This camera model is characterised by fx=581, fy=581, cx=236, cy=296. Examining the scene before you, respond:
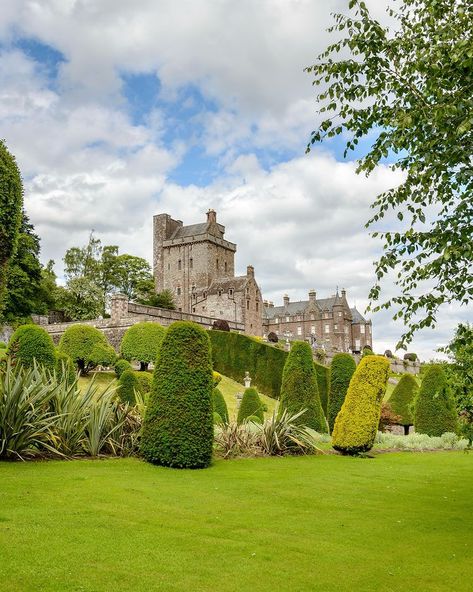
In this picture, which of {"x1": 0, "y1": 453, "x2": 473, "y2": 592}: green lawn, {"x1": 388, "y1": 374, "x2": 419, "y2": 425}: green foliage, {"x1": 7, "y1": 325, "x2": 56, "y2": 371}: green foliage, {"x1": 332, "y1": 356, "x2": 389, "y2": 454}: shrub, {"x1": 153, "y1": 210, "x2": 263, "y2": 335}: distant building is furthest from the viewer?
{"x1": 153, "y1": 210, "x2": 263, "y2": 335}: distant building

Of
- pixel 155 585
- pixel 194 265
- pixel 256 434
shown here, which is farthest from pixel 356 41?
pixel 194 265

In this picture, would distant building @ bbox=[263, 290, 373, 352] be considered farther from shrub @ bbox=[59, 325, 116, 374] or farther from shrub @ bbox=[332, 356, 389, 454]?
shrub @ bbox=[332, 356, 389, 454]

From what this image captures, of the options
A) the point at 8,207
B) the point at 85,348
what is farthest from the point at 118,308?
the point at 8,207

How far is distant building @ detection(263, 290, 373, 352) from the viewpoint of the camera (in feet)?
284

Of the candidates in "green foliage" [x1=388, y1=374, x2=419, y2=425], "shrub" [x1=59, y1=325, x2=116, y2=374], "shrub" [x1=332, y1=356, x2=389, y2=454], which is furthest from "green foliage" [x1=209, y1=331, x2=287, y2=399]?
"shrub" [x1=332, y1=356, x2=389, y2=454]

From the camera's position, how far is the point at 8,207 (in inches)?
388

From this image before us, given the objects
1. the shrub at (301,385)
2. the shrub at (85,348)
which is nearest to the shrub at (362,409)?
the shrub at (301,385)

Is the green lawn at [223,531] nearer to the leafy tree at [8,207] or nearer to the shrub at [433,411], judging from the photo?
the leafy tree at [8,207]

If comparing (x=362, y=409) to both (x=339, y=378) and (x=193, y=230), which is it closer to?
(x=339, y=378)

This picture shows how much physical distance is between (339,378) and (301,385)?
285cm

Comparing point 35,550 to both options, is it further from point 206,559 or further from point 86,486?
point 86,486

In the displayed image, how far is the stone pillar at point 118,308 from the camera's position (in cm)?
3821

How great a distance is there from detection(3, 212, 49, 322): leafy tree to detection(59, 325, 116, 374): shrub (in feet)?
34.5

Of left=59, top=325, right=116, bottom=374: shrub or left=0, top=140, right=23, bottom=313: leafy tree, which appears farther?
left=59, top=325, right=116, bottom=374: shrub
